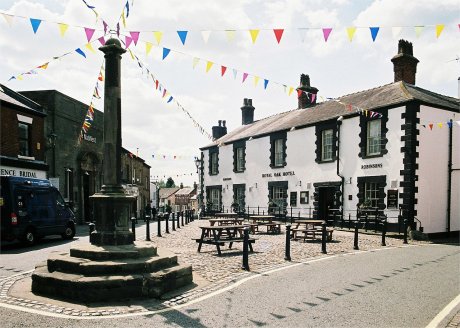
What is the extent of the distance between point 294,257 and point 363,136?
34.7 ft

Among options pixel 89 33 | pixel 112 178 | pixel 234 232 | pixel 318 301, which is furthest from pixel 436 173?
pixel 89 33

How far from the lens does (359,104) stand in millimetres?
19906

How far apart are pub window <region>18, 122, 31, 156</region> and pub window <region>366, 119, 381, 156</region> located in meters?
17.6

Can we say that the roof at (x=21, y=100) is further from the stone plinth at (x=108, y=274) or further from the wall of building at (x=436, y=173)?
the wall of building at (x=436, y=173)

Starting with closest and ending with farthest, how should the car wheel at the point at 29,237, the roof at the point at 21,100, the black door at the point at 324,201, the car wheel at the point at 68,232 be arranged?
the car wheel at the point at 29,237 < the car wheel at the point at 68,232 < the roof at the point at 21,100 < the black door at the point at 324,201

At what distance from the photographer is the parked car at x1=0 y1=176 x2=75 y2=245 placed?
38.4 feet

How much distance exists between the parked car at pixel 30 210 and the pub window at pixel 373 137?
14.4 meters

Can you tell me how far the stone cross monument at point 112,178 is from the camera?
282 inches

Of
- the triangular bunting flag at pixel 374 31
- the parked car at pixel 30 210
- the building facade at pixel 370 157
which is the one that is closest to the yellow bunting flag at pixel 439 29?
the triangular bunting flag at pixel 374 31

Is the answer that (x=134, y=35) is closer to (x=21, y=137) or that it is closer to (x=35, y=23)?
(x=35, y=23)

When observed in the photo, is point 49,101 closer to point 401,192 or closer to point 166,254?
point 166,254

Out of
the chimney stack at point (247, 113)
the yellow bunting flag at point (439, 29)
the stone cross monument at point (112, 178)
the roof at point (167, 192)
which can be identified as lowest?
the roof at point (167, 192)

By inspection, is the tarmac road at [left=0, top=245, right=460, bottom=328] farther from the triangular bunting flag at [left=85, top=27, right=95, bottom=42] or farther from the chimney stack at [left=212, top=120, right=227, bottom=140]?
the chimney stack at [left=212, top=120, right=227, bottom=140]

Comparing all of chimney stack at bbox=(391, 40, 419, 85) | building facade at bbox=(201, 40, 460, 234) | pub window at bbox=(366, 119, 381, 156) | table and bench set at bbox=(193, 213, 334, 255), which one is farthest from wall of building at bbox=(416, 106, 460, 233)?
table and bench set at bbox=(193, 213, 334, 255)
